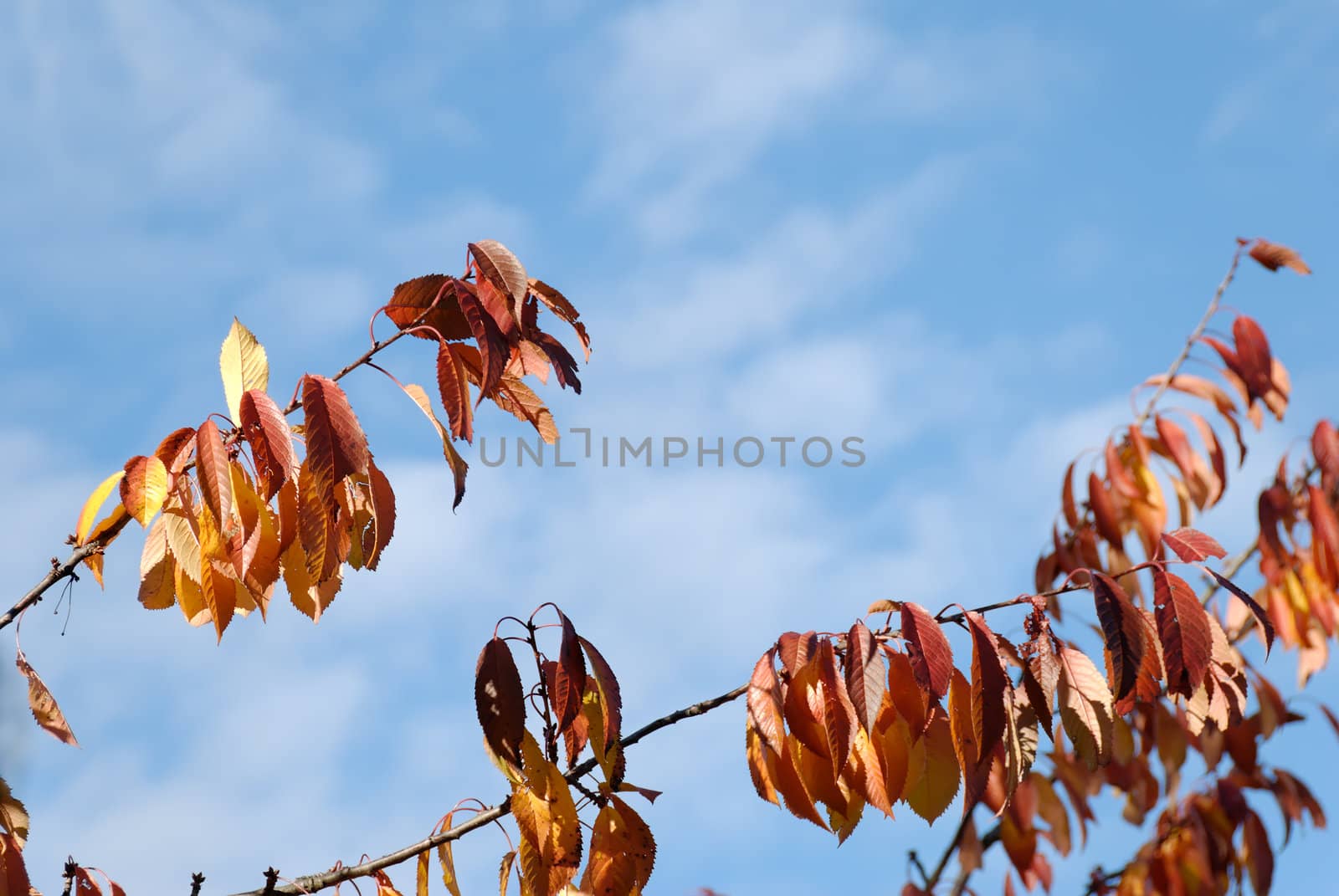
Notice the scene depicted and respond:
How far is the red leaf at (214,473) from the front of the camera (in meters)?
1.39

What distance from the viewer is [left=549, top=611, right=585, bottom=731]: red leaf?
4.99 feet

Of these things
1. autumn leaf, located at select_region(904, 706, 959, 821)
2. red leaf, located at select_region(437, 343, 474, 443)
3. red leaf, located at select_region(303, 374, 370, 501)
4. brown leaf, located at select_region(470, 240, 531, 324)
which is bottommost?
autumn leaf, located at select_region(904, 706, 959, 821)

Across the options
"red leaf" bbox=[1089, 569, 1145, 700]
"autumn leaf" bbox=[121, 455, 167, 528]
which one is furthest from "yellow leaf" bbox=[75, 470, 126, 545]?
"red leaf" bbox=[1089, 569, 1145, 700]

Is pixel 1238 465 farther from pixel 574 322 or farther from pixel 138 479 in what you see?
pixel 138 479

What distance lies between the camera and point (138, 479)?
1.45 meters

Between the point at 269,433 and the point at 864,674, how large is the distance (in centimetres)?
76

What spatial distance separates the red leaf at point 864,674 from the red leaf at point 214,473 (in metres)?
0.75

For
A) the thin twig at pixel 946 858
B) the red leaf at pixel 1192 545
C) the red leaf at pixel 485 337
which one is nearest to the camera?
the red leaf at pixel 485 337

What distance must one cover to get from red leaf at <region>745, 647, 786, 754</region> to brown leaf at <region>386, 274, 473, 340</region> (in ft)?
1.99

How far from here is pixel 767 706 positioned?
1473 mm

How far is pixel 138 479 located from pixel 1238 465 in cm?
281

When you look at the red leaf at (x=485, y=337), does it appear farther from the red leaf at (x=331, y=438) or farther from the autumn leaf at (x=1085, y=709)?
the autumn leaf at (x=1085, y=709)

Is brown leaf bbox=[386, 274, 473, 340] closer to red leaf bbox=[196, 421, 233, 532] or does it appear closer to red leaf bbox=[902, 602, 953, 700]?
red leaf bbox=[196, 421, 233, 532]

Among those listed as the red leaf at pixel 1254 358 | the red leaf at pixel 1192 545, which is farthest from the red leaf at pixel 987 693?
the red leaf at pixel 1254 358
